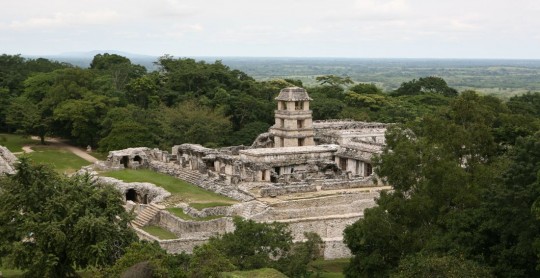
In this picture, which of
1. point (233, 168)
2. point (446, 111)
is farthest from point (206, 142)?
point (446, 111)

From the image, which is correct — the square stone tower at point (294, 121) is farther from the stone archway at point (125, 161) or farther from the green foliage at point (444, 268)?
the green foliage at point (444, 268)

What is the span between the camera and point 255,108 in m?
64.6

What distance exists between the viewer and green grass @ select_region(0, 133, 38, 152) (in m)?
61.5

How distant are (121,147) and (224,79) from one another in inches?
736

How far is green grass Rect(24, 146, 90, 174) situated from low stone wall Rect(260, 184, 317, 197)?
59.5ft

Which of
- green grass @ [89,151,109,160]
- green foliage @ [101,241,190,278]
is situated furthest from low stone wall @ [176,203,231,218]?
green grass @ [89,151,109,160]

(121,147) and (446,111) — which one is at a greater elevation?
(446,111)

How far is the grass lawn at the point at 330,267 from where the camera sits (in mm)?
31141

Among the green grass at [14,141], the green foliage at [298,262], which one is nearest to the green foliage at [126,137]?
the green grass at [14,141]

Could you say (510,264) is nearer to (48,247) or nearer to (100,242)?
(100,242)

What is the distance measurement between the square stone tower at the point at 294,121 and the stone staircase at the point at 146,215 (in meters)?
14.3

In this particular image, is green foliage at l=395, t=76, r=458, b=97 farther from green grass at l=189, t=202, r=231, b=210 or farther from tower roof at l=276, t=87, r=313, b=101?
green grass at l=189, t=202, r=231, b=210

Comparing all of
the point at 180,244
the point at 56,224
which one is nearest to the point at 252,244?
the point at 180,244

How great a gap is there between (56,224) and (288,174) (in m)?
19.8
